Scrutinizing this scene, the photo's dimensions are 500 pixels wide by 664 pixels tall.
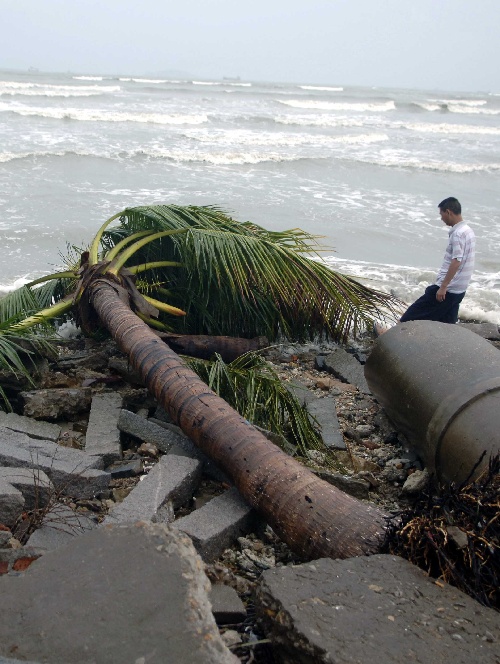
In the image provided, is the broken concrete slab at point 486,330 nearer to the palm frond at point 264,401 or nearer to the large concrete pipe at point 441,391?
the large concrete pipe at point 441,391

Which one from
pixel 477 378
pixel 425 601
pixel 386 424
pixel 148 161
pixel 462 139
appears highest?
pixel 462 139

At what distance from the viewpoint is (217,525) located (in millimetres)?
3527

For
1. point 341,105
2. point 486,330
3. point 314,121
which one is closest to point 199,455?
point 486,330

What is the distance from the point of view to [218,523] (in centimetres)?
355

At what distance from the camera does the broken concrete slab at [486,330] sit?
25.3 feet

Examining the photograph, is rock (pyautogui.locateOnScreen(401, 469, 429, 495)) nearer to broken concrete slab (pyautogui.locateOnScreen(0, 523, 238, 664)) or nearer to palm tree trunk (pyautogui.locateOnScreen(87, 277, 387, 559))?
palm tree trunk (pyautogui.locateOnScreen(87, 277, 387, 559))

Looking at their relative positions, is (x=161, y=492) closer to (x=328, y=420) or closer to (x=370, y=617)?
(x=370, y=617)

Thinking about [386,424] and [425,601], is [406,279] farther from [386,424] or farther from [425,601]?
[425,601]

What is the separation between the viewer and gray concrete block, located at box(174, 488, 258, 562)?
11.2ft

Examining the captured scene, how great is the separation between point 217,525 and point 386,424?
2.34 metres

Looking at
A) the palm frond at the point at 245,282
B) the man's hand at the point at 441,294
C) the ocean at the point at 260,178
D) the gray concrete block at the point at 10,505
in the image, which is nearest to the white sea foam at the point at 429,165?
the ocean at the point at 260,178

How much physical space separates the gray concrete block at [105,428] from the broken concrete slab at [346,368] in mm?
2309

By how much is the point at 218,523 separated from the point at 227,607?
0.69 meters

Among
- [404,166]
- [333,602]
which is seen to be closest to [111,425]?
[333,602]
